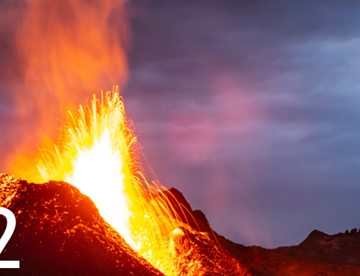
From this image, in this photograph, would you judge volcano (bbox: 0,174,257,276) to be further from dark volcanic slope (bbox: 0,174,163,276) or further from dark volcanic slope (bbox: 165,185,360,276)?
dark volcanic slope (bbox: 165,185,360,276)

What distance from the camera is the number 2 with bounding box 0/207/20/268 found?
17297 mm

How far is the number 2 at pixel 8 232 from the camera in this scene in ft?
56.7

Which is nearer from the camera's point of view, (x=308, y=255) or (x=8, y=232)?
(x=8, y=232)

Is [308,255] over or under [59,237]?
over

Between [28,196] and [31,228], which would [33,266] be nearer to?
[31,228]

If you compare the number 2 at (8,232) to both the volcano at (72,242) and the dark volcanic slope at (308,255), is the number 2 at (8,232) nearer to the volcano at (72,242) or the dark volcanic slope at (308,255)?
the volcano at (72,242)

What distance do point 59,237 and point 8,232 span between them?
2521mm

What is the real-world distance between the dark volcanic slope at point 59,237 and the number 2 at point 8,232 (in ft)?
0.74

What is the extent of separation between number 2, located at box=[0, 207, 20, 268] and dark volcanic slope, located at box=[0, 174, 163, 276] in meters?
0.23

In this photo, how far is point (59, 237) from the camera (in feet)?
63.2

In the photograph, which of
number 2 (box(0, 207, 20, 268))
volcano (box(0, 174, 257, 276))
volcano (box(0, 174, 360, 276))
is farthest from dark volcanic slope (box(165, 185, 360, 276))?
number 2 (box(0, 207, 20, 268))

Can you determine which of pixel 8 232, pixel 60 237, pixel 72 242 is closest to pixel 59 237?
pixel 60 237

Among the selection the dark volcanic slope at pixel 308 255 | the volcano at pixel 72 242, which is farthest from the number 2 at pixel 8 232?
the dark volcanic slope at pixel 308 255

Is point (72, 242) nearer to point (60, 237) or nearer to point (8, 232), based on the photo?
point (60, 237)
